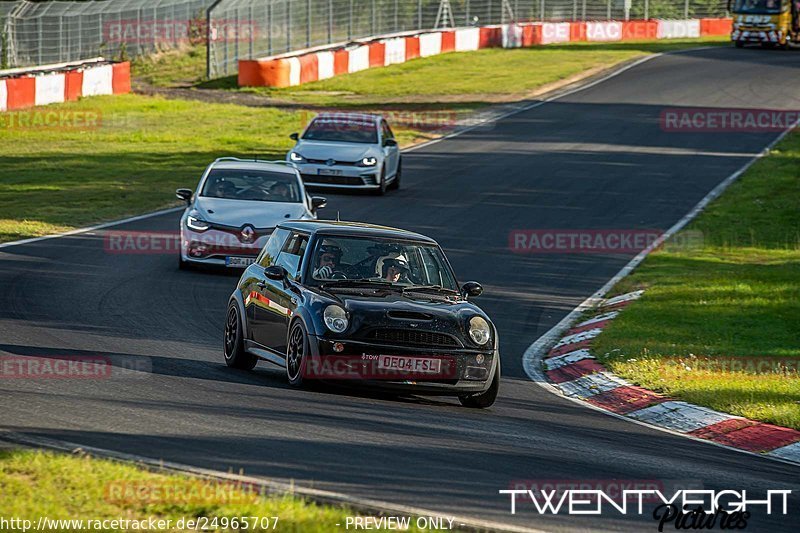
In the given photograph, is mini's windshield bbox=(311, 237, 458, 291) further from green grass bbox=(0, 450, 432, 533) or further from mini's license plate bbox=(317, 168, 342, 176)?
mini's license plate bbox=(317, 168, 342, 176)

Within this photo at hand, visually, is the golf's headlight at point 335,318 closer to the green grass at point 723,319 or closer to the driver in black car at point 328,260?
the driver in black car at point 328,260

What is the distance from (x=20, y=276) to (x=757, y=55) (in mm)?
46239

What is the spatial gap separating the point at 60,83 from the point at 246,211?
76.1 ft

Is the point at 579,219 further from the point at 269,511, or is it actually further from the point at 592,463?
the point at 269,511

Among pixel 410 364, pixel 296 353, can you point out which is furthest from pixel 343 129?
pixel 410 364

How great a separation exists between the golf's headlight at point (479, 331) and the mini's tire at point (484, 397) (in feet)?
0.85

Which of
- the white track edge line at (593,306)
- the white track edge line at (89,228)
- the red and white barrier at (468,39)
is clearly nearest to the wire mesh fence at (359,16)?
the red and white barrier at (468,39)

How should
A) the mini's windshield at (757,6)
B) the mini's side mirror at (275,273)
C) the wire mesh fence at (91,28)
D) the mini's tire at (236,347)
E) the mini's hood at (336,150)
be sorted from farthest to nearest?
the mini's windshield at (757,6), the wire mesh fence at (91,28), the mini's hood at (336,150), the mini's tire at (236,347), the mini's side mirror at (275,273)

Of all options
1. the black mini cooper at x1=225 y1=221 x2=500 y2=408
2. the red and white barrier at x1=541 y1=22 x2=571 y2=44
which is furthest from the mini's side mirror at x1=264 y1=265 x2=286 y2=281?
the red and white barrier at x1=541 y1=22 x2=571 y2=44

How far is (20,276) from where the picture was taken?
55.9 feet

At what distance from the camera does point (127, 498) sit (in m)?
6.67

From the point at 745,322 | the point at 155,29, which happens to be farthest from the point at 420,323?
the point at 155,29

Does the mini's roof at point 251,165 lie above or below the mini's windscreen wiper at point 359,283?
above

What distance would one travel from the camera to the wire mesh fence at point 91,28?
1960 inches
